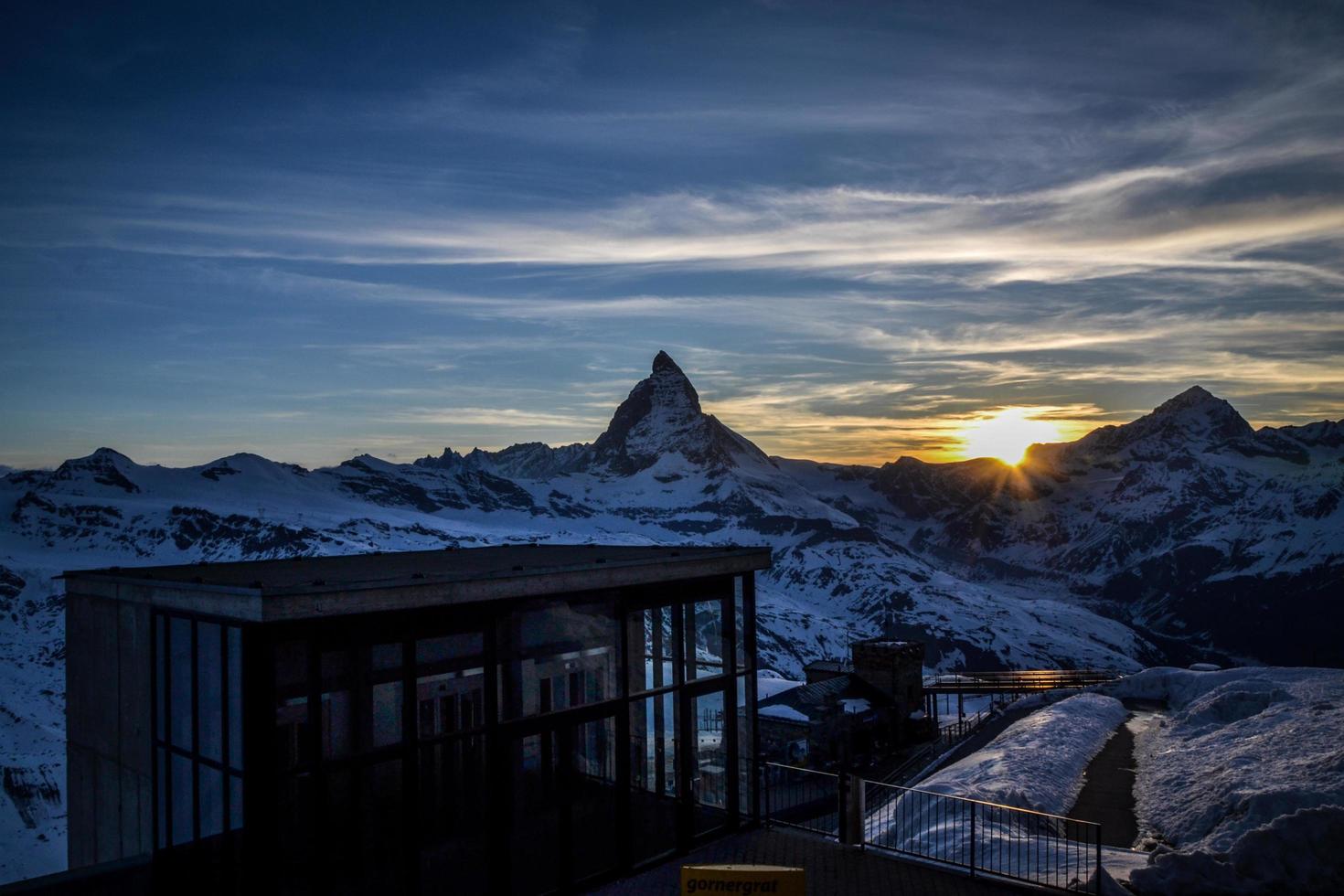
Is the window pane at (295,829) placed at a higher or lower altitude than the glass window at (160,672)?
lower

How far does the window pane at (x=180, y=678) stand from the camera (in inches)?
524

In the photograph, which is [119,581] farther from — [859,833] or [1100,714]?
[1100,714]

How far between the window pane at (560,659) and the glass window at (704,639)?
1757 millimetres

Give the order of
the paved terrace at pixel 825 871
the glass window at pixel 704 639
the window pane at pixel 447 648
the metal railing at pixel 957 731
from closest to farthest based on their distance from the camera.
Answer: the window pane at pixel 447 648 → the paved terrace at pixel 825 871 → the glass window at pixel 704 639 → the metal railing at pixel 957 731

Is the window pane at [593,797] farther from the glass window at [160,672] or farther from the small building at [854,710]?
the small building at [854,710]

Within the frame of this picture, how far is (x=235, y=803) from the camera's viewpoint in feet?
40.6

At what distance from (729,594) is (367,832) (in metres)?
7.69

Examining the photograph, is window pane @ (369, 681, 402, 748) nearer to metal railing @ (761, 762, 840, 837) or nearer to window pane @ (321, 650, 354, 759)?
window pane @ (321, 650, 354, 759)

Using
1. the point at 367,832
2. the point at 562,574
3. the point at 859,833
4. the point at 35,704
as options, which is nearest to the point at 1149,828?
the point at 859,833

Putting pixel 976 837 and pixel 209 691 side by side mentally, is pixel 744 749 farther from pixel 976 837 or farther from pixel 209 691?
pixel 209 691

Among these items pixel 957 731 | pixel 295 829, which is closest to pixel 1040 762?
pixel 295 829

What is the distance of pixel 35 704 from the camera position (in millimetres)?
165000

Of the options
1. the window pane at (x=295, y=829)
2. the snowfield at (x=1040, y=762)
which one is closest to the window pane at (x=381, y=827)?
the window pane at (x=295, y=829)


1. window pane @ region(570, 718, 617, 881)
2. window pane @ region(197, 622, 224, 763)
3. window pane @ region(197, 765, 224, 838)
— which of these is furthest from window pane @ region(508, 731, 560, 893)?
window pane @ region(197, 622, 224, 763)
